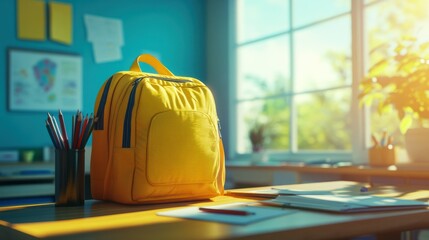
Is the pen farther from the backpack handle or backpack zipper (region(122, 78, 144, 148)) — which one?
the backpack handle

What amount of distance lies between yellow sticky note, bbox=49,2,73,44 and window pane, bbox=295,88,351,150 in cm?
912

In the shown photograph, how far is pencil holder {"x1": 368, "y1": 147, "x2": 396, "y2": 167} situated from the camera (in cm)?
235

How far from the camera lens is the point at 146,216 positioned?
0.92 metres

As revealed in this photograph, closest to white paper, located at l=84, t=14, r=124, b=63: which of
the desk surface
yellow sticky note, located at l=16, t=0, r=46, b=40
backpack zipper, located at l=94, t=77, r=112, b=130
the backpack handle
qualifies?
yellow sticky note, located at l=16, t=0, r=46, b=40

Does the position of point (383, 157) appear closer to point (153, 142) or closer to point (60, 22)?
point (153, 142)

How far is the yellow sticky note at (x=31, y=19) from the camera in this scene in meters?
3.53

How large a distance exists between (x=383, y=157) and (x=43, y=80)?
2.41 meters

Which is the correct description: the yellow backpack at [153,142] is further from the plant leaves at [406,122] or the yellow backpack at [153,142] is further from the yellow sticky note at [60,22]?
the yellow sticky note at [60,22]

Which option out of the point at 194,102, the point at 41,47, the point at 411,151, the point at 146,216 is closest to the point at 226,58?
the point at 41,47

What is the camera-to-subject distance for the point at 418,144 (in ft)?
7.42

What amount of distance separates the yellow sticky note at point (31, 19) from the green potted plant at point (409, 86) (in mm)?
2363

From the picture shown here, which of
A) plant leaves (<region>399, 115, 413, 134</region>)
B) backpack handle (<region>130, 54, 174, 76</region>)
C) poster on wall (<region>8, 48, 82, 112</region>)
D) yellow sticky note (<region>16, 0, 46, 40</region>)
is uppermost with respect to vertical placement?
yellow sticky note (<region>16, 0, 46, 40</region>)

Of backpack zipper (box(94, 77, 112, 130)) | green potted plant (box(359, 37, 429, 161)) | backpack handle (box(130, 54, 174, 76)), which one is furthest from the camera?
green potted plant (box(359, 37, 429, 161))

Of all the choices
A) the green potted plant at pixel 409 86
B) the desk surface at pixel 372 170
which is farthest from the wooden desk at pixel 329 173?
the green potted plant at pixel 409 86
